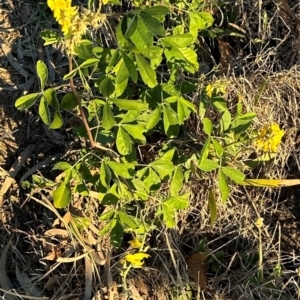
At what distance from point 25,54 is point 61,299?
98 centimetres

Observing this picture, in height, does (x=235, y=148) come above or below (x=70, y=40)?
below

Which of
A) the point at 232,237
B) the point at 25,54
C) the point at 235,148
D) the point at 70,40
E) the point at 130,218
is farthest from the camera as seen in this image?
the point at 25,54

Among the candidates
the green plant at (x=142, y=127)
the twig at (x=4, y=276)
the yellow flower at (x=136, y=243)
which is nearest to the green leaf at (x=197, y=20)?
the green plant at (x=142, y=127)

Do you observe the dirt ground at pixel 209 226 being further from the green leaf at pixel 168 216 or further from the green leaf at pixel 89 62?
the green leaf at pixel 89 62

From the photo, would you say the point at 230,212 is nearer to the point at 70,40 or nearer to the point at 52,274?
the point at 52,274

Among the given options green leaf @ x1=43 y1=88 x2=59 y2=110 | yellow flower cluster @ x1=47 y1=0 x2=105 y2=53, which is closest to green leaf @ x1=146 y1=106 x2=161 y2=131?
green leaf @ x1=43 y1=88 x2=59 y2=110

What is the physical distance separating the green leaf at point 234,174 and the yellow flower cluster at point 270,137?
0.12 metres

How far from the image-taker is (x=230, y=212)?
6.97 ft

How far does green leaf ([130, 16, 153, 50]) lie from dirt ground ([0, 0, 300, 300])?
0.69 metres

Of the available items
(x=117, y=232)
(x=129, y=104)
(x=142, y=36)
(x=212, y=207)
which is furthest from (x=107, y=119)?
(x=212, y=207)

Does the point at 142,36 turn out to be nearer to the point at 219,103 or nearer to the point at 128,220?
the point at 219,103

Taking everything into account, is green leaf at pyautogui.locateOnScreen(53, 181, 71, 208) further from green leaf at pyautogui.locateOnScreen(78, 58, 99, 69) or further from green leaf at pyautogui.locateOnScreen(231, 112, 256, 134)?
green leaf at pyautogui.locateOnScreen(231, 112, 256, 134)

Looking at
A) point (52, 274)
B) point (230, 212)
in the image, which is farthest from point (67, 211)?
point (230, 212)

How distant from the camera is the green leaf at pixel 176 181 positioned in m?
1.88
